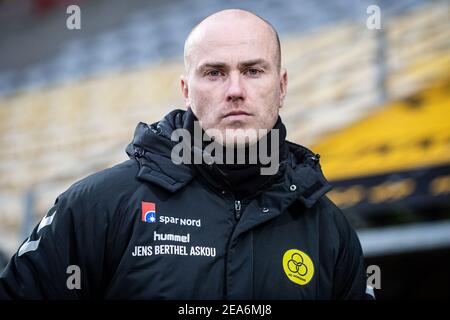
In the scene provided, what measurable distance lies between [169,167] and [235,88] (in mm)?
241

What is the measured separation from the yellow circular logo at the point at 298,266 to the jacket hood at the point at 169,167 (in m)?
0.13

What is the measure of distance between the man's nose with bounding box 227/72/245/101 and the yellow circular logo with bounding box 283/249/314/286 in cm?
38

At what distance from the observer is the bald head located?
6.12ft

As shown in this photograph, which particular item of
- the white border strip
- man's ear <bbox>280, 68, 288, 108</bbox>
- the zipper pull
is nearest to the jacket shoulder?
the zipper pull

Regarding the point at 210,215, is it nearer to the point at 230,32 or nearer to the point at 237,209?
the point at 237,209

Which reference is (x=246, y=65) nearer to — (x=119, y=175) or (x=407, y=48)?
(x=119, y=175)

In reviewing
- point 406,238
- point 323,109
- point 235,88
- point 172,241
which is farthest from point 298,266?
point 323,109

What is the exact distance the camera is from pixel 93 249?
169 cm

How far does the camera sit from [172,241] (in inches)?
67.6

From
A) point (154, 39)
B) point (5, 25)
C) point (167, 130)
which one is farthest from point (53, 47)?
point (167, 130)

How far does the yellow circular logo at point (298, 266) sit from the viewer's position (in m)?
1.76

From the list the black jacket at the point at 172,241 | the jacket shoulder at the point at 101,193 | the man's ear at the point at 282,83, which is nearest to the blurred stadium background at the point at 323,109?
the man's ear at the point at 282,83
